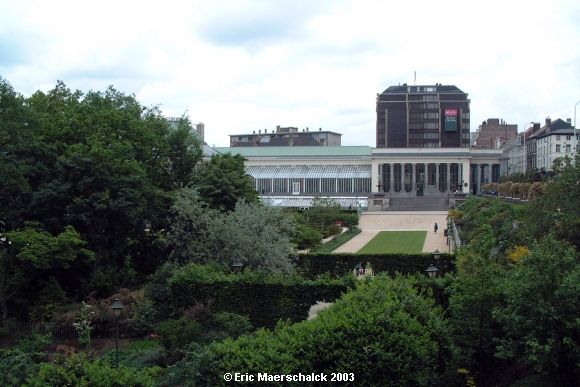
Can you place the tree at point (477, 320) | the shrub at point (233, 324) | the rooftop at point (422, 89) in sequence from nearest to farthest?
the tree at point (477, 320), the shrub at point (233, 324), the rooftop at point (422, 89)

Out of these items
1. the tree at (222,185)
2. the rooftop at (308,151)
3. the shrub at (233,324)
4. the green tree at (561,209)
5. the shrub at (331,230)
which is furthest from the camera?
the rooftop at (308,151)

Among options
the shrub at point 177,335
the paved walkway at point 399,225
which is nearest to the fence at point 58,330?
the shrub at point 177,335

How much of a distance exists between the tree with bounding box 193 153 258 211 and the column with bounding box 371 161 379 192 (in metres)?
65.1

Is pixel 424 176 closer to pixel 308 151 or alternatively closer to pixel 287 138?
pixel 308 151

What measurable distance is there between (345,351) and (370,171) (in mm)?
91903

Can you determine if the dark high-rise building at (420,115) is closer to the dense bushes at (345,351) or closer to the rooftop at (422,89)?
the rooftop at (422,89)

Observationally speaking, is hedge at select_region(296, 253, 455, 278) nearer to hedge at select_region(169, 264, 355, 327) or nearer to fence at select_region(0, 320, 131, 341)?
hedge at select_region(169, 264, 355, 327)

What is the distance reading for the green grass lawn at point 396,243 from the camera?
45.6 m

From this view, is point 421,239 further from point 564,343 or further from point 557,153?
point 557,153

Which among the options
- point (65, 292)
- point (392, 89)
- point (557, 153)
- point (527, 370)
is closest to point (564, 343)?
point (527, 370)

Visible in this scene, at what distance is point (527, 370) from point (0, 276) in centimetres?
2386

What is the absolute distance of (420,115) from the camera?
125 m

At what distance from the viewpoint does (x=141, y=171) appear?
114 ft

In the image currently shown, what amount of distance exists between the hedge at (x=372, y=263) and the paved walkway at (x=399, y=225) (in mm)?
9939
